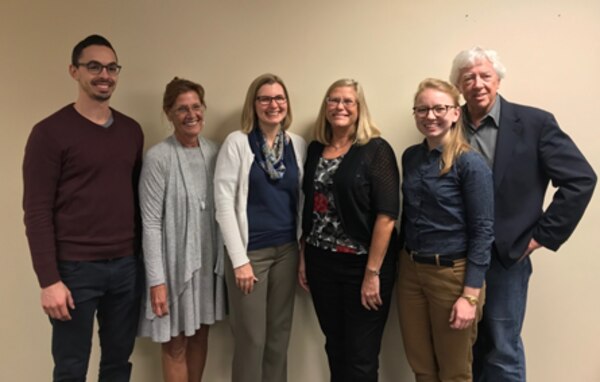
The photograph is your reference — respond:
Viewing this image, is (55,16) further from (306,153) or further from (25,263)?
(306,153)

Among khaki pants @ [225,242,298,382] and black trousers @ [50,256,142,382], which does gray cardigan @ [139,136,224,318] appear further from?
khaki pants @ [225,242,298,382]

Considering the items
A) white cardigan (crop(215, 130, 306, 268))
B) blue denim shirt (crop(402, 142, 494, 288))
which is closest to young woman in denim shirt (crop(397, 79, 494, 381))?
blue denim shirt (crop(402, 142, 494, 288))

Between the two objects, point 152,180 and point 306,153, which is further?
point 306,153

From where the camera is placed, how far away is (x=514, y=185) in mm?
1492

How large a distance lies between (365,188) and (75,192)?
1.15m

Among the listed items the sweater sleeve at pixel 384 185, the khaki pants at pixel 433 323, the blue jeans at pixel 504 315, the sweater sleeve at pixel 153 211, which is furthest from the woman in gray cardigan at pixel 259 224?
the blue jeans at pixel 504 315

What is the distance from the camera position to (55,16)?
1.86 metres

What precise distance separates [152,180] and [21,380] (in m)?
1.42

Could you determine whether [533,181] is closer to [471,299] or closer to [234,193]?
[471,299]

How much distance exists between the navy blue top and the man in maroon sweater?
1.68 ft

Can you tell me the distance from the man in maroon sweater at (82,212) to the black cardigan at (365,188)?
0.91 m

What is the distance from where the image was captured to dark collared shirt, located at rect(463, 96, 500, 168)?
152 centimetres

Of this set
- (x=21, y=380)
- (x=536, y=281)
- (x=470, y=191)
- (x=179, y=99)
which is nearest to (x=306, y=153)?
(x=179, y=99)

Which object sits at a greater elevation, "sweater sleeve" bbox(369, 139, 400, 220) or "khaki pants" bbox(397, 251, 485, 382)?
"sweater sleeve" bbox(369, 139, 400, 220)
